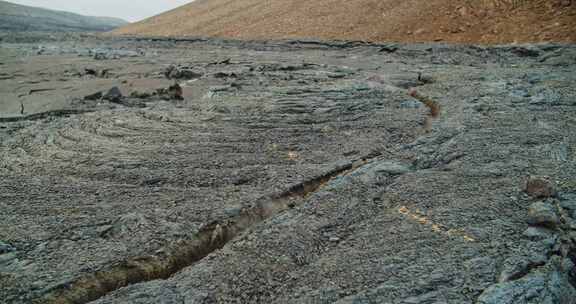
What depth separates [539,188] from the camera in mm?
1819

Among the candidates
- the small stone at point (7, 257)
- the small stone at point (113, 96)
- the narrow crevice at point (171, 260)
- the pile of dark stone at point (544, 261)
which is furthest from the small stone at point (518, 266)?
the small stone at point (113, 96)

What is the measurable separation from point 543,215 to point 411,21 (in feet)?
28.4

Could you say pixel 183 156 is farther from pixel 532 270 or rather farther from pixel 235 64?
pixel 235 64

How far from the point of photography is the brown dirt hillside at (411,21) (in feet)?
24.3

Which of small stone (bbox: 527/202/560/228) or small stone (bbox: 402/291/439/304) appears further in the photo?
small stone (bbox: 527/202/560/228)

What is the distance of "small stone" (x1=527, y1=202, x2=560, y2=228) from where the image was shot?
1.61 m

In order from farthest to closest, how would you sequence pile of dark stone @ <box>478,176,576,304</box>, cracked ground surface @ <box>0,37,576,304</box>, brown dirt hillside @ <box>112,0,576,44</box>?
brown dirt hillside @ <box>112,0,576,44</box> < cracked ground surface @ <box>0,37,576,304</box> < pile of dark stone @ <box>478,176,576,304</box>

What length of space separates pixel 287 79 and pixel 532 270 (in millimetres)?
3417

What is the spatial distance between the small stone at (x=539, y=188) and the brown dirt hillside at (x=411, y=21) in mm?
5866

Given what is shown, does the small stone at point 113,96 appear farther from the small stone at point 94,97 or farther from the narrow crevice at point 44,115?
the narrow crevice at point 44,115

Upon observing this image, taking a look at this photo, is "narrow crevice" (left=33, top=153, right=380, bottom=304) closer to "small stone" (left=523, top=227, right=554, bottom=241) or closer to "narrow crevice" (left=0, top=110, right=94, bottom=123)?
"small stone" (left=523, top=227, right=554, bottom=241)

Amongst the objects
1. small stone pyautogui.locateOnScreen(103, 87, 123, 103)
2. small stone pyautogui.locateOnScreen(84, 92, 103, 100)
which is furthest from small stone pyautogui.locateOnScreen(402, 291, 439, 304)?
small stone pyautogui.locateOnScreen(84, 92, 103, 100)

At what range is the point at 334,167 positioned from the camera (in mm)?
2275

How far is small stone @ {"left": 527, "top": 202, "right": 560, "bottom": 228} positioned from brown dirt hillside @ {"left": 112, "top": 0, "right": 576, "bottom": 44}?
6056mm
